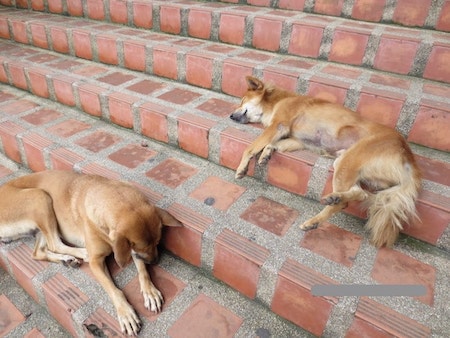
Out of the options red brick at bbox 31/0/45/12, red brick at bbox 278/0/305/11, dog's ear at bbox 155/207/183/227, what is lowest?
dog's ear at bbox 155/207/183/227

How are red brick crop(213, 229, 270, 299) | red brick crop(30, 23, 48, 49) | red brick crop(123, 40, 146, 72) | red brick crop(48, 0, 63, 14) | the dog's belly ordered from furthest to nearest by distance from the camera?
red brick crop(48, 0, 63, 14), red brick crop(30, 23, 48, 49), red brick crop(123, 40, 146, 72), the dog's belly, red brick crop(213, 229, 270, 299)

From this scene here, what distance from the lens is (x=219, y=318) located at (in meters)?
1.97

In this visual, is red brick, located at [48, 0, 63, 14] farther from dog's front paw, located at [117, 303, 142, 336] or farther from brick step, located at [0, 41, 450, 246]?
dog's front paw, located at [117, 303, 142, 336]

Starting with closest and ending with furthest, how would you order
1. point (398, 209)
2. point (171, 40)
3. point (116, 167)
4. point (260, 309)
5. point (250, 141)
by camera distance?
1. point (398, 209)
2. point (260, 309)
3. point (250, 141)
4. point (116, 167)
5. point (171, 40)

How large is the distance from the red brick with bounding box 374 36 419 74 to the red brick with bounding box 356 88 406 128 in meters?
0.53

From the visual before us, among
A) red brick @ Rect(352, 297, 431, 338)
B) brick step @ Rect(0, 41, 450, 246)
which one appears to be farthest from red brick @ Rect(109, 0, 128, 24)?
red brick @ Rect(352, 297, 431, 338)

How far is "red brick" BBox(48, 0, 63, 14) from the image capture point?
508 centimetres

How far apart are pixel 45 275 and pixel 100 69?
273 cm

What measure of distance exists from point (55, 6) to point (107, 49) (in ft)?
6.59

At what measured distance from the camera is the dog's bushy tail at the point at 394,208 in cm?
193

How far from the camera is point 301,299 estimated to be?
184cm

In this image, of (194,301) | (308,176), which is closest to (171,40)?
(308,176)

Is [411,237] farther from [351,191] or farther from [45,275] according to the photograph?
[45,275]

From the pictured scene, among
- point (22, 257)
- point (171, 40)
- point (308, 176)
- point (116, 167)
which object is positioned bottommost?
point (22, 257)
